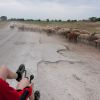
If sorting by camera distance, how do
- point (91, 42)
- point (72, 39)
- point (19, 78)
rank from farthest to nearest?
1. point (72, 39)
2. point (91, 42)
3. point (19, 78)

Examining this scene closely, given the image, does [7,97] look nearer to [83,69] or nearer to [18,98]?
[18,98]

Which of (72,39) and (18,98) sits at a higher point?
(18,98)

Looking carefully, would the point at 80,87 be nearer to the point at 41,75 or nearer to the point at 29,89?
the point at 41,75

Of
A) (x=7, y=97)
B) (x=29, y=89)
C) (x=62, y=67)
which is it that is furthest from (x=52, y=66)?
(x=7, y=97)

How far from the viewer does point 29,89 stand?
398 centimetres

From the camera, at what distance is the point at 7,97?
3.36 meters

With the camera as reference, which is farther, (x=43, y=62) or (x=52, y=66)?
(x=43, y=62)

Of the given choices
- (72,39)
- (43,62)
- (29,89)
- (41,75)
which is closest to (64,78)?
(41,75)

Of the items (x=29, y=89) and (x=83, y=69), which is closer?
(x=29, y=89)

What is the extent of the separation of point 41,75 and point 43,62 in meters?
2.44

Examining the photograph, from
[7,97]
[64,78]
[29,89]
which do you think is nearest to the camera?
[7,97]

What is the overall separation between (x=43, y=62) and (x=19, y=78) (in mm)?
5565

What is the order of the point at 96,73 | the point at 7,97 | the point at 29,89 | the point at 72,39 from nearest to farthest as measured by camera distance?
the point at 7,97, the point at 29,89, the point at 96,73, the point at 72,39

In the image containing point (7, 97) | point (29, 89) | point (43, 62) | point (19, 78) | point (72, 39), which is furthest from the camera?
point (72, 39)
